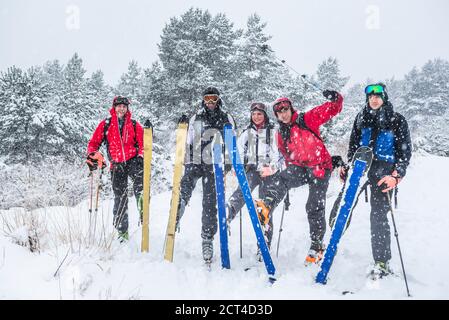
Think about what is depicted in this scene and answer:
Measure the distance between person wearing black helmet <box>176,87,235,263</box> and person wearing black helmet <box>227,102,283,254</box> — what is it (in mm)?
378

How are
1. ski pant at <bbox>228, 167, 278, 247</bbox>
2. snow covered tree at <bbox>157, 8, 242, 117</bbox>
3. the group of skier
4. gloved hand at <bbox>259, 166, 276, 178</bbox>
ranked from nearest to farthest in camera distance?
the group of skier
gloved hand at <bbox>259, 166, 276, 178</bbox>
ski pant at <bbox>228, 167, 278, 247</bbox>
snow covered tree at <bbox>157, 8, 242, 117</bbox>

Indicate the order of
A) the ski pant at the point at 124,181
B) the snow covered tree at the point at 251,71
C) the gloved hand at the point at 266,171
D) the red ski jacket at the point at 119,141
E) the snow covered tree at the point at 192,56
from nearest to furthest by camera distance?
the gloved hand at the point at 266,171
the ski pant at the point at 124,181
the red ski jacket at the point at 119,141
the snow covered tree at the point at 192,56
the snow covered tree at the point at 251,71

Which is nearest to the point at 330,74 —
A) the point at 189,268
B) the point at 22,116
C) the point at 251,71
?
the point at 251,71

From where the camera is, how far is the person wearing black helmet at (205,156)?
3.69m

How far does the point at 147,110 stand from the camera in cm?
1855

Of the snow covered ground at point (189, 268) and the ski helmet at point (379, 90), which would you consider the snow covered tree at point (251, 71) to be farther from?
the ski helmet at point (379, 90)

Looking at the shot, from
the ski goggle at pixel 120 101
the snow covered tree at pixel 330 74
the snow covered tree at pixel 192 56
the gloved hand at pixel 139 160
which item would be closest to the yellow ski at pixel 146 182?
the gloved hand at pixel 139 160

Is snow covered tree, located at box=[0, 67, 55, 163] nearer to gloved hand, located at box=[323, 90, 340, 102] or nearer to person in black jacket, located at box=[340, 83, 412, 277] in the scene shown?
gloved hand, located at box=[323, 90, 340, 102]

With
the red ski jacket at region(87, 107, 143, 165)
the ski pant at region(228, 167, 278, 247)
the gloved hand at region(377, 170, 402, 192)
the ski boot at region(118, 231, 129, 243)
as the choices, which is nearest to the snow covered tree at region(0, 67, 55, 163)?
the red ski jacket at region(87, 107, 143, 165)

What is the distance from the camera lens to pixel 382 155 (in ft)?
10.5

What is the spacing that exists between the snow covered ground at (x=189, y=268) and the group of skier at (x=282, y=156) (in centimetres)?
30

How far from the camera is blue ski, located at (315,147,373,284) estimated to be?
9.23 ft

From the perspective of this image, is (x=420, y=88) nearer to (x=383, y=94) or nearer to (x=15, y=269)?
(x=383, y=94)

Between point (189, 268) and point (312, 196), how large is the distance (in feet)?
5.41
